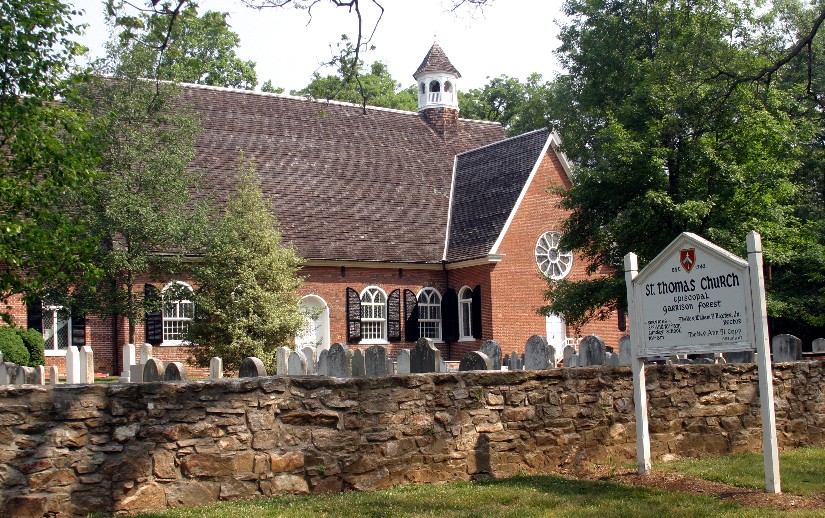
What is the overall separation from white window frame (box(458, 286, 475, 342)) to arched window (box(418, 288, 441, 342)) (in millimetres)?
805

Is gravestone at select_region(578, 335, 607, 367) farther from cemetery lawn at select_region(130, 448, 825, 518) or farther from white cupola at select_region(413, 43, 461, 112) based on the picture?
Answer: white cupola at select_region(413, 43, 461, 112)

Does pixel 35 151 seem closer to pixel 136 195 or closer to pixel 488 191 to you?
pixel 136 195

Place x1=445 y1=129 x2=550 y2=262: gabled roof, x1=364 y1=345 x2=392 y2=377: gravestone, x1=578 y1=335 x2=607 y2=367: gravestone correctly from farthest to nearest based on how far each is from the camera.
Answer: x1=445 y1=129 x2=550 y2=262: gabled roof → x1=578 y1=335 x2=607 y2=367: gravestone → x1=364 y1=345 x2=392 y2=377: gravestone

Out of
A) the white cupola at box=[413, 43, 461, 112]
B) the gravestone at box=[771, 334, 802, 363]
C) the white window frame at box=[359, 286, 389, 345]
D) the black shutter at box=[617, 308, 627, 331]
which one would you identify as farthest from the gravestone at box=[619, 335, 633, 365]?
the white cupola at box=[413, 43, 461, 112]

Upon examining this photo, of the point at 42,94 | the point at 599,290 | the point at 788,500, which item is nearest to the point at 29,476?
the point at 788,500

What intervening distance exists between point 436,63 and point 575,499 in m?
30.6

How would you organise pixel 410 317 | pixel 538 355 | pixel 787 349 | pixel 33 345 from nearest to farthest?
pixel 538 355 < pixel 787 349 < pixel 33 345 < pixel 410 317

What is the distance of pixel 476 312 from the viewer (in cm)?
2994

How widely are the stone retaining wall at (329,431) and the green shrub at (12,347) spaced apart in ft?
49.7

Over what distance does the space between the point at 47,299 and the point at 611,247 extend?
13597 mm

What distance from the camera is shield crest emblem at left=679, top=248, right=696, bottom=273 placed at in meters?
8.73

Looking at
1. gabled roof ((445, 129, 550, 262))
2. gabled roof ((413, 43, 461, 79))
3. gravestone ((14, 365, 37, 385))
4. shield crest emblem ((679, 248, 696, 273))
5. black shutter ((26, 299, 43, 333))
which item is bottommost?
gravestone ((14, 365, 37, 385))

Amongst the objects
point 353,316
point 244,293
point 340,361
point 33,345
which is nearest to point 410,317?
point 353,316

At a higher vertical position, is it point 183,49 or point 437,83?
point 437,83
